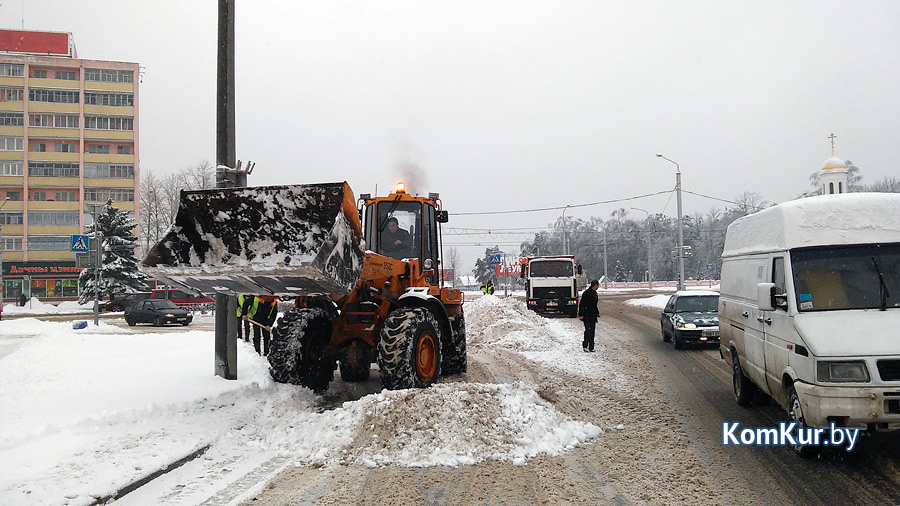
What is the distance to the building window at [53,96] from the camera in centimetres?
6469

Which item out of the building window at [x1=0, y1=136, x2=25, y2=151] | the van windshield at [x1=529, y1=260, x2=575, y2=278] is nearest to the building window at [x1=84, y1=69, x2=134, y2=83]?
the building window at [x1=0, y1=136, x2=25, y2=151]

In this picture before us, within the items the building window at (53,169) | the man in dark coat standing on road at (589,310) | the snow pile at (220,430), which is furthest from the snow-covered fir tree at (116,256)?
the snow pile at (220,430)

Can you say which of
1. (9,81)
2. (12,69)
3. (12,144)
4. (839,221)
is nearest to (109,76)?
(12,69)

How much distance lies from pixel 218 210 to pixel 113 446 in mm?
2833

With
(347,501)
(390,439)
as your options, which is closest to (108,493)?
(347,501)

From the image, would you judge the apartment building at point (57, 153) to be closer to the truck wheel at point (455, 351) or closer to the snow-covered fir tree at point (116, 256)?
the snow-covered fir tree at point (116, 256)

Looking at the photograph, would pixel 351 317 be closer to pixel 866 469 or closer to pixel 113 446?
pixel 113 446

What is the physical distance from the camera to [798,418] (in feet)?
20.3

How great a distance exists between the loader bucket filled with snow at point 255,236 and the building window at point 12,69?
71.6 metres

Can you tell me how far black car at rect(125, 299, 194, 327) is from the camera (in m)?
31.0

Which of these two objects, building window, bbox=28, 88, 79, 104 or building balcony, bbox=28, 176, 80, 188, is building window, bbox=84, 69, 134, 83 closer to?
building window, bbox=28, 88, 79, 104

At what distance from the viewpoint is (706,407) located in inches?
354

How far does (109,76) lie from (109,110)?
3542 mm

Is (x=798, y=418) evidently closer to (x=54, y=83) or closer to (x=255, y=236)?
(x=255, y=236)
